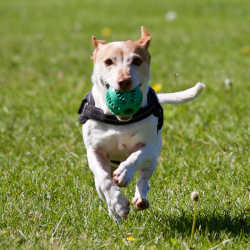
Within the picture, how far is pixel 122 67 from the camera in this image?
10.5 ft

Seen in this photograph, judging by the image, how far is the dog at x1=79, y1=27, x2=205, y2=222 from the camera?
3223 millimetres

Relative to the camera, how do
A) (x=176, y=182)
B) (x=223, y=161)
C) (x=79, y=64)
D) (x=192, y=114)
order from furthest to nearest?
(x=79, y=64)
(x=192, y=114)
(x=223, y=161)
(x=176, y=182)

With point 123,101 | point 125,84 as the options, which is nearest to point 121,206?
point 123,101

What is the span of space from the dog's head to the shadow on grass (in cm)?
87

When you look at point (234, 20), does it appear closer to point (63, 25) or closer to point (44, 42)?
point (63, 25)

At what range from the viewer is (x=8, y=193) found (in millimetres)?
4062

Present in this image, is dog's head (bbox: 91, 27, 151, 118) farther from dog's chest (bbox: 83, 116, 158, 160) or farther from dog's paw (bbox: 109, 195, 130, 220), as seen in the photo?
dog's paw (bbox: 109, 195, 130, 220)

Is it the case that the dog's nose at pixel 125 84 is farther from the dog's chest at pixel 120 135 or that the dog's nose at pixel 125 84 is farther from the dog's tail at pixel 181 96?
the dog's tail at pixel 181 96

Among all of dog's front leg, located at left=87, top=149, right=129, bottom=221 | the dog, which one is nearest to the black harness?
the dog

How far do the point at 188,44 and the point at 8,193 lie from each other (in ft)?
28.2

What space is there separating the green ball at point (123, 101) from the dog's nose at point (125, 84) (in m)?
0.04

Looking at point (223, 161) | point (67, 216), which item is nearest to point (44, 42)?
point (223, 161)

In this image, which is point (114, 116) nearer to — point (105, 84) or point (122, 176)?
point (105, 84)

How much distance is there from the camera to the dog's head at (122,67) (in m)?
3.13
